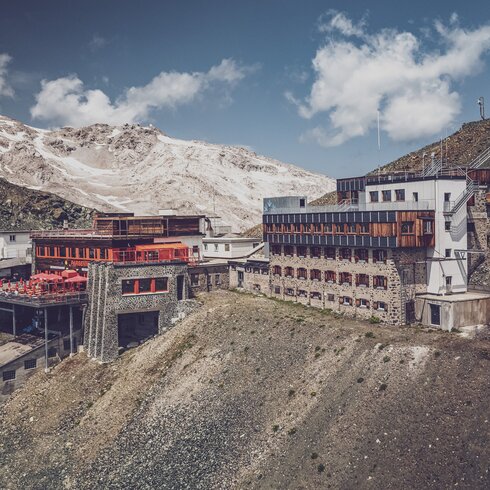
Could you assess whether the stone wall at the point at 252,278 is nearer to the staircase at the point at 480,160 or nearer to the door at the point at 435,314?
the door at the point at 435,314

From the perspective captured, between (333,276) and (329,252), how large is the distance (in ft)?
8.95

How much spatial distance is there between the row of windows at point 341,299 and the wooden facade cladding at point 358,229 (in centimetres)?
572

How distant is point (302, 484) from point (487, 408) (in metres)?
13.1

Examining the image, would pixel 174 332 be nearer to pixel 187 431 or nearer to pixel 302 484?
pixel 187 431

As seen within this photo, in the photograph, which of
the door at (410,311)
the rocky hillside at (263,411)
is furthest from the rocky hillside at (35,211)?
the door at (410,311)

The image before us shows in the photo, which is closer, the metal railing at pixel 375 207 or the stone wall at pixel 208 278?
the metal railing at pixel 375 207

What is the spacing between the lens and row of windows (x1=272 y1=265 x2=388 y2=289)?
58.5 m

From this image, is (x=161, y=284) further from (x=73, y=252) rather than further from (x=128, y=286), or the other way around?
(x=73, y=252)

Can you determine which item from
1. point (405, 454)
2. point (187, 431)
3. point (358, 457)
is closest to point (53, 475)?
point (187, 431)

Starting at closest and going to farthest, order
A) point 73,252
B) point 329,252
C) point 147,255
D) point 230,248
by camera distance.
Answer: point 329,252, point 147,255, point 73,252, point 230,248

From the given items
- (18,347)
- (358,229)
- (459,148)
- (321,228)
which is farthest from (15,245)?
(459,148)

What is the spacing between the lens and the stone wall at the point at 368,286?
186ft

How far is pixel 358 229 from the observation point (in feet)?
197

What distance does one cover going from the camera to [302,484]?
38.8m
